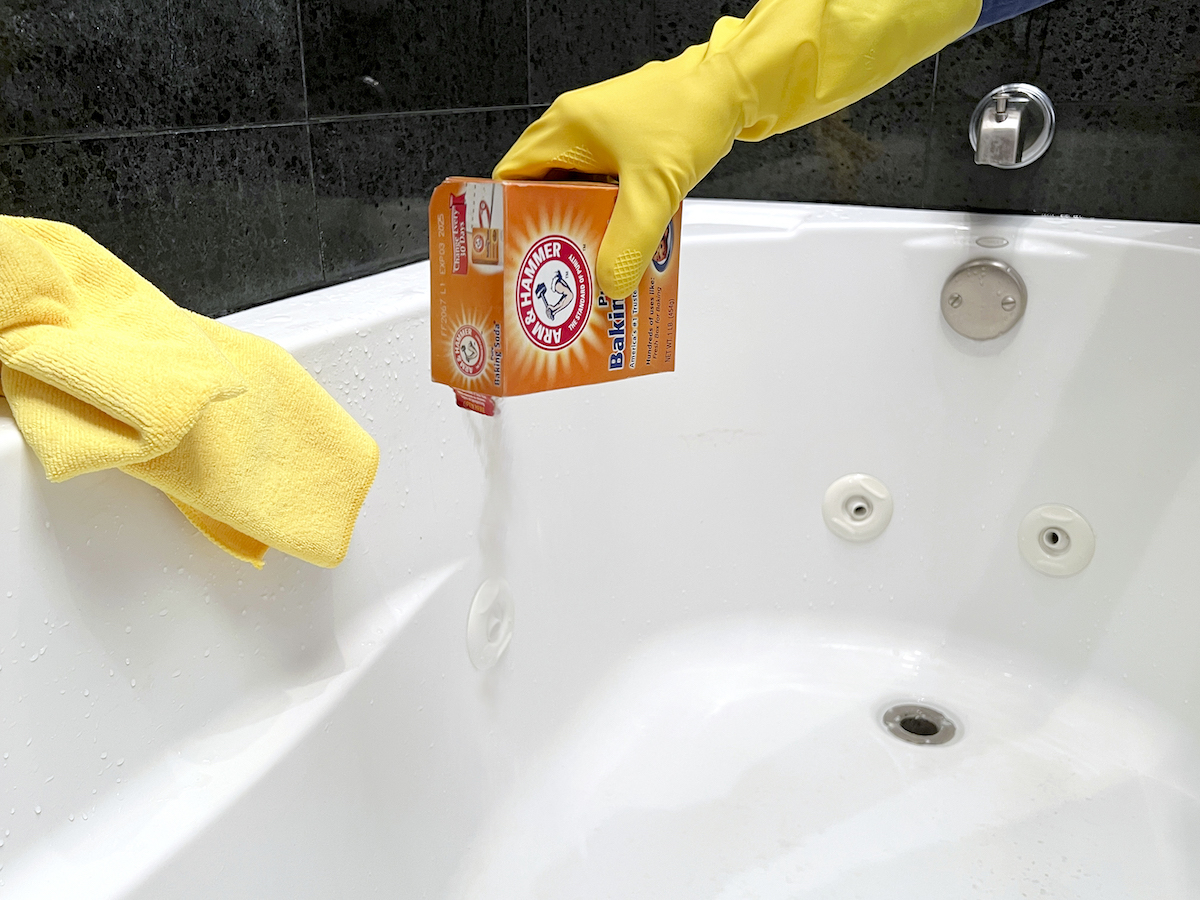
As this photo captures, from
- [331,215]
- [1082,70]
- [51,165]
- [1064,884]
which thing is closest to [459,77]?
[331,215]

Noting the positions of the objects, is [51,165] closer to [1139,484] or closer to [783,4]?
[783,4]

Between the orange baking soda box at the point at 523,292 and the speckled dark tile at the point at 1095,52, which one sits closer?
the orange baking soda box at the point at 523,292

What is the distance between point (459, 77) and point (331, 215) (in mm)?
255

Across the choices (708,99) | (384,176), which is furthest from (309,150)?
(708,99)

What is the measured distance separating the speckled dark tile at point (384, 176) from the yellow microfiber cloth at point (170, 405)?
36 cm

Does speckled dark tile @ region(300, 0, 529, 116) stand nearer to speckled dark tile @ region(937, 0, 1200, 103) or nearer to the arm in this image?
the arm

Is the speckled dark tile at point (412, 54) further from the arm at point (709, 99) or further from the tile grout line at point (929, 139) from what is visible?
the tile grout line at point (929, 139)

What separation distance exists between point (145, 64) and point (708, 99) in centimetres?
39

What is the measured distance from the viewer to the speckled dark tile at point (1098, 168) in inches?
41.5

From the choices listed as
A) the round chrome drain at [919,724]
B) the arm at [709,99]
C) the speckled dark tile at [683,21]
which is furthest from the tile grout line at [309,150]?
the round chrome drain at [919,724]

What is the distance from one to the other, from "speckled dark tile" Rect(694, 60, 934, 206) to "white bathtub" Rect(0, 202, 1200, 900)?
0.05 meters

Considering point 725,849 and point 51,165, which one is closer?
point 51,165

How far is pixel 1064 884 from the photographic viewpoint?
764mm

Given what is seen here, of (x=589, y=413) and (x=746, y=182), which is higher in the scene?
(x=746, y=182)
